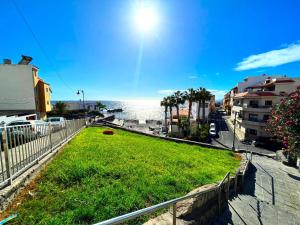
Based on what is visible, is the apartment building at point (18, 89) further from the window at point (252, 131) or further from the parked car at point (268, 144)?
the window at point (252, 131)

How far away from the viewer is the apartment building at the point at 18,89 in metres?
24.0

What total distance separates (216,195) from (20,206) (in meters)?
5.92

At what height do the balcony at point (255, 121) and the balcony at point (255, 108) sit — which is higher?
the balcony at point (255, 108)

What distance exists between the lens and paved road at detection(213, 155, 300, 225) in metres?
5.98

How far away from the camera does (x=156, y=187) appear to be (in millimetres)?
5508

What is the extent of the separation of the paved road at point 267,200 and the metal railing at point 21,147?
627 cm

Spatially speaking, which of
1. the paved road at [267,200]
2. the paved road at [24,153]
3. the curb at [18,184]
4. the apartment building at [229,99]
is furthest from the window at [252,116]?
the curb at [18,184]

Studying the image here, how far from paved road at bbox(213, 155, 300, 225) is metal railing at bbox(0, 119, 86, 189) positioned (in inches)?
247

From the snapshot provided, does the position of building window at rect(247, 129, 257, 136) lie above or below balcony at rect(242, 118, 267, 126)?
below

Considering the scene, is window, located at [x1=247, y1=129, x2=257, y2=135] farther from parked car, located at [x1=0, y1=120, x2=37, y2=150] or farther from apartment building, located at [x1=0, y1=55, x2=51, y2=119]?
apartment building, located at [x1=0, y1=55, x2=51, y2=119]

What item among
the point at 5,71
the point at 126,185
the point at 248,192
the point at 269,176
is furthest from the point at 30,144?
the point at 5,71

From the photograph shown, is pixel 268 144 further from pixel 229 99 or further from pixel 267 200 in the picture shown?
pixel 229 99

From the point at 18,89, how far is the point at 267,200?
102ft

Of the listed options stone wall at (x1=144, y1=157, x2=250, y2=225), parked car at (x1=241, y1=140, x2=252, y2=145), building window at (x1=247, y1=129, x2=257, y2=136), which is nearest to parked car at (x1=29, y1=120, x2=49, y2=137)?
stone wall at (x1=144, y1=157, x2=250, y2=225)
